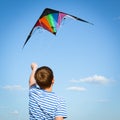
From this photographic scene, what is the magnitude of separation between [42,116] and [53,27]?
22.2 ft

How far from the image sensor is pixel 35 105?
4.12 metres

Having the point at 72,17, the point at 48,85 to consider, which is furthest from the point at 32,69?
the point at 72,17

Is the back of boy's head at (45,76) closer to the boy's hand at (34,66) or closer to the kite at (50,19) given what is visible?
the boy's hand at (34,66)

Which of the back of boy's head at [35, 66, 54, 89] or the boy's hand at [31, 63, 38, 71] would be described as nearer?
the back of boy's head at [35, 66, 54, 89]

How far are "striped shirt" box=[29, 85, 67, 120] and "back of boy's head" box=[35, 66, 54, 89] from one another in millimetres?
147

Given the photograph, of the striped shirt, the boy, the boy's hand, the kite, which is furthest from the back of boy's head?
the kite

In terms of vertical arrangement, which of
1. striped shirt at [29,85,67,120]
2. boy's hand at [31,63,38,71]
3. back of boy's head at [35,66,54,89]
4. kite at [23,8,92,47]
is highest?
kite at [23,8,92,47]

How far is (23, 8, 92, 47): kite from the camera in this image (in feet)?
31.7

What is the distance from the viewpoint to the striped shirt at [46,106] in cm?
405

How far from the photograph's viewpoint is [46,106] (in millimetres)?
4078

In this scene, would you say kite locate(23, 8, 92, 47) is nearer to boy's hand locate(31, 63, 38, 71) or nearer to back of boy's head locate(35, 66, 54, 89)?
boy's hand locate(31, 63, 38, 71)

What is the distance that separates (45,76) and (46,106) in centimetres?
40

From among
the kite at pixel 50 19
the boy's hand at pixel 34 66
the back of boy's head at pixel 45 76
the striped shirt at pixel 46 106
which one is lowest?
the striped shirt at pixel 46 106

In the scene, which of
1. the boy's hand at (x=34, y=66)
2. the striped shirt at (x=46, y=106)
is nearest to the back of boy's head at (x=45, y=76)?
the striped shirt at (x=46, y=106)
